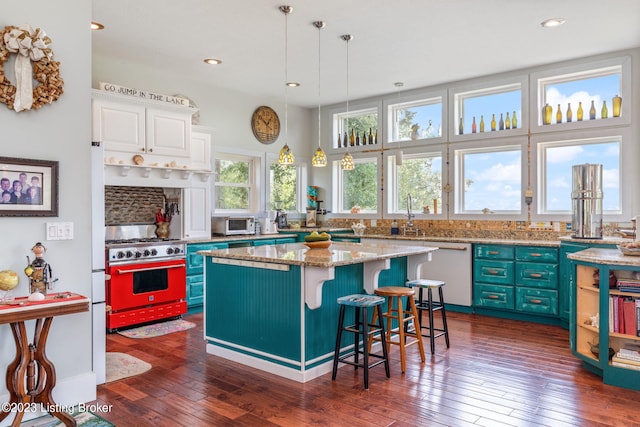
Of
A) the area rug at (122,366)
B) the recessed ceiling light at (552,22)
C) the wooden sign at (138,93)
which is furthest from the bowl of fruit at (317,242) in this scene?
the recessed ceiling light at (552,22)

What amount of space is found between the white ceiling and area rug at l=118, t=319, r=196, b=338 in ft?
9.61

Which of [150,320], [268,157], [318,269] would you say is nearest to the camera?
[318,269]

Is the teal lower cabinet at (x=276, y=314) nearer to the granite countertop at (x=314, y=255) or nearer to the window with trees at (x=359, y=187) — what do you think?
the granite countertop at (x=314, y=255)

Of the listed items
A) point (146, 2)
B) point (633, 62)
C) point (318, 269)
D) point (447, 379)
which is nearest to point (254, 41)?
point (146, 2)

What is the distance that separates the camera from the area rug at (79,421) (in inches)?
101

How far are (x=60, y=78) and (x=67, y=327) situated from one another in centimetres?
154

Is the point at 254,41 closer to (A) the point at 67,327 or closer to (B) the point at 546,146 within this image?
(A) the point at 67,327

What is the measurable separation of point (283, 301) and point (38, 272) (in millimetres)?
1581

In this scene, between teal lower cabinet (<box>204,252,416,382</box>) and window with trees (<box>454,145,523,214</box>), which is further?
window with trees (<box>454,145,523,214</box>)

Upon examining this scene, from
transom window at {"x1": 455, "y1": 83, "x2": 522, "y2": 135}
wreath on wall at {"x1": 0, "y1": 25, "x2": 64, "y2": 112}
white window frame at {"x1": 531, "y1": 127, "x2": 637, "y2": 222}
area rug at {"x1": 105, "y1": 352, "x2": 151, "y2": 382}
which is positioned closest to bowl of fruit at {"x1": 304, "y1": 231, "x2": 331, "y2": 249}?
area rug at {"x1": 105, "y1": 352, "x2": 151, "y2": 382}

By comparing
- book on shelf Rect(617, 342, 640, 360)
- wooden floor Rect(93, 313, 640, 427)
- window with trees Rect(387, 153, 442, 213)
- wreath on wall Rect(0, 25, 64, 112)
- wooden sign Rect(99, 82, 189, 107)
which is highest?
wooden sign Rect(99, 82, 189, 107)

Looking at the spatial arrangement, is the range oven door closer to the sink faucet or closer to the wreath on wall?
the wreath on wall

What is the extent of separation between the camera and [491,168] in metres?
5.99

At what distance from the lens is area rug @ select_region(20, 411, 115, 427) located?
2.57 m
